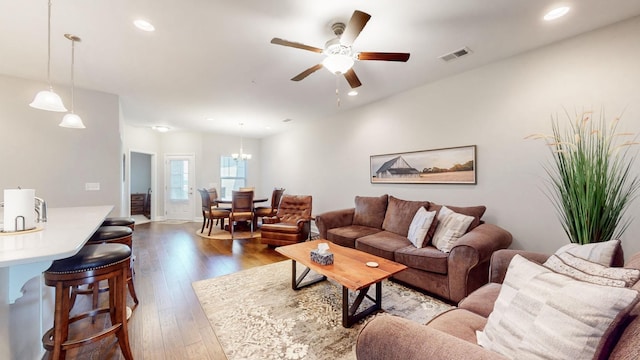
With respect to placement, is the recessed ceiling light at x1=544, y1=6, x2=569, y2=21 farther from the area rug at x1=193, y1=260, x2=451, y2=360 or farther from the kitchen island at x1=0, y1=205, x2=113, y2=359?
the kitchen island at x1=0, y1=205, x2=113, y2=359

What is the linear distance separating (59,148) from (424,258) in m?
5.25

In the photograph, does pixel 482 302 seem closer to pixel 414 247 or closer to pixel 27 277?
pixel 414 247

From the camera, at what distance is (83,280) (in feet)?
4.75

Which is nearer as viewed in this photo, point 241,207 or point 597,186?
point 597,186

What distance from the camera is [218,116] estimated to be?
528cm

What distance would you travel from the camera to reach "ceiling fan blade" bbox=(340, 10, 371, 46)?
5.31 ft

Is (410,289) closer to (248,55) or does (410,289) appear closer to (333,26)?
(333,26)

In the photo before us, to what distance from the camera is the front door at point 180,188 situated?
281 inches

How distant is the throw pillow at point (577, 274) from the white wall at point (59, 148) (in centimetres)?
530

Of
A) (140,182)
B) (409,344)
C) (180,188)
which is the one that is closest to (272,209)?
(180,188)

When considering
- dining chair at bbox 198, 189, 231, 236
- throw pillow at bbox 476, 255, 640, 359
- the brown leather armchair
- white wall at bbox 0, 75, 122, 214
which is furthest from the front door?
throw pillow at bbox 476, 255, 640, 359

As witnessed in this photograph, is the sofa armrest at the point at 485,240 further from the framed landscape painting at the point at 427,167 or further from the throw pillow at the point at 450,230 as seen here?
the framed landscape painting at the point at 427,167

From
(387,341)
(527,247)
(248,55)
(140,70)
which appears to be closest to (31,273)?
(387,341)

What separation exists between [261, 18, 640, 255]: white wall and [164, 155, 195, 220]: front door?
17.5ft
